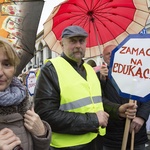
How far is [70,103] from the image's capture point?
206 centimetres

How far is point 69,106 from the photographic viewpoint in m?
2.07

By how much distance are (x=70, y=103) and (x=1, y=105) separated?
879mm

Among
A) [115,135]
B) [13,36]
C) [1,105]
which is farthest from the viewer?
[115,135]

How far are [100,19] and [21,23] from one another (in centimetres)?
138

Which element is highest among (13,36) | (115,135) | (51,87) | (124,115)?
(13,36)


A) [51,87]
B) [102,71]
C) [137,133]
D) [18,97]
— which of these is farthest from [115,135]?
[18,97]

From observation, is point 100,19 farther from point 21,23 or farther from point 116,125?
point 21,23

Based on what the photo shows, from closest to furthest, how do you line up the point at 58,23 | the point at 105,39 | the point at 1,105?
the point at 1,105
the point at 58,23
the point at 105,39

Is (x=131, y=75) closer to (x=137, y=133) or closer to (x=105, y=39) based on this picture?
(x=137, y=133)

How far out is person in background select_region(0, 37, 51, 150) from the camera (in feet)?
4.02

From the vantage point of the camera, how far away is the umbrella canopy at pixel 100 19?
2904mm

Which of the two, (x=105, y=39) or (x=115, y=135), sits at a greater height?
(x=105, y=39)

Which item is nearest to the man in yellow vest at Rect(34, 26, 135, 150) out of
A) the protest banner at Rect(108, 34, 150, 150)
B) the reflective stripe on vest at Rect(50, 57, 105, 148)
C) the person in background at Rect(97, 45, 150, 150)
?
the reflective stripe on vest at Rect(50, 57, 105, 148)

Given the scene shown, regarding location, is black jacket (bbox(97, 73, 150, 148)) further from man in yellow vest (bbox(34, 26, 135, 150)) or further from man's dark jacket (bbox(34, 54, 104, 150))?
man's dark jacket (bbox(34, 54, 104, 150))
